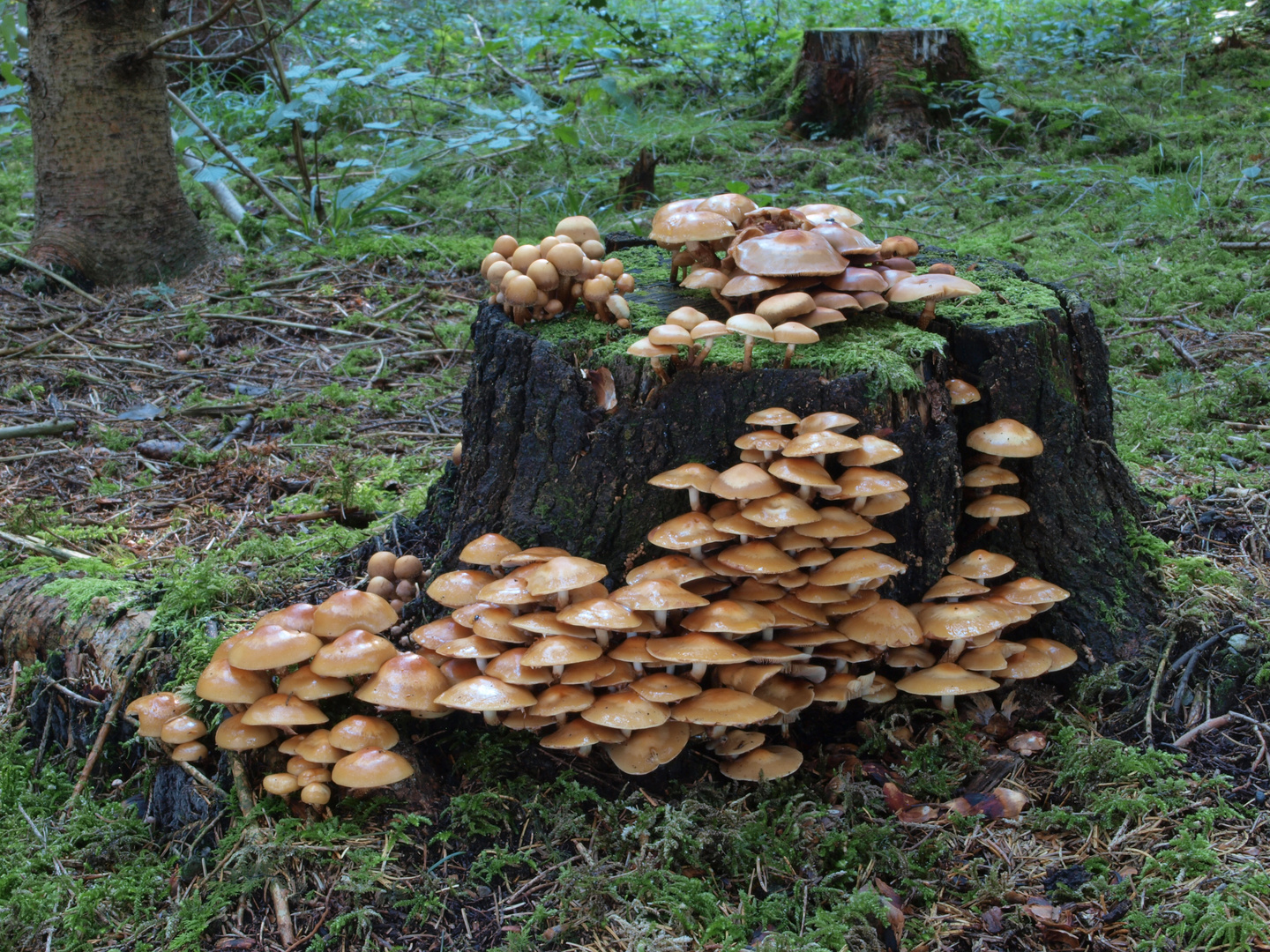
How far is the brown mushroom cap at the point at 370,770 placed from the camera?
2770 mm

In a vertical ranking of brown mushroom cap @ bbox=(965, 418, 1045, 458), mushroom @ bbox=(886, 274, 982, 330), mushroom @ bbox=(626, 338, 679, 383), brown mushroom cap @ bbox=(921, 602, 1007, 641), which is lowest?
brown mushroom cap @ bbox=(921, 602, 1007, 641)

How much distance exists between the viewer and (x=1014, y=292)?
3928 mm

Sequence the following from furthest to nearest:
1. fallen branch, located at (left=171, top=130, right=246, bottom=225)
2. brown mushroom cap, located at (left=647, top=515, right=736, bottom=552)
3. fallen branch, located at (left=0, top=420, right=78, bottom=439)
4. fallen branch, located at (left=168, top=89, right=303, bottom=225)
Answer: fallen branch, located at (left=171, top=130, right=246, bottom=225)
fallen branch, located at (left=168, top=89, right=303, bottom=225)
fallen branch, located at (left=0, top=420, right=78, bottom=439)
brown mushroom cap, located at (left=647, top=515, right=736, bottom=552)

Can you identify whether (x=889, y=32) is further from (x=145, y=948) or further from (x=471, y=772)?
(x=145, y=948)

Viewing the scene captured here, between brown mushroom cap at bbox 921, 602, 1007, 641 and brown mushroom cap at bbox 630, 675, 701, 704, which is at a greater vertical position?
brown mushroom cap at bbox 921, 602, 1007, 641

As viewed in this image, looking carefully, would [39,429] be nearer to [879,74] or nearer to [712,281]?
[712,281]

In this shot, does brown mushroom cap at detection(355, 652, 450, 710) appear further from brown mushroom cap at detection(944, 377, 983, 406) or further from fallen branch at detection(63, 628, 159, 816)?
brown mushroom cap at detection(944, 377, 983, 406)

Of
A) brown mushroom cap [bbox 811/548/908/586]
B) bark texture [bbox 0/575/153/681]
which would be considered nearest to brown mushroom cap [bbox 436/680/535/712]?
brown mushroom cap [bbox 811/548/908/586]

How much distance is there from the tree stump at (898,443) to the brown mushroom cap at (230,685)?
984mm

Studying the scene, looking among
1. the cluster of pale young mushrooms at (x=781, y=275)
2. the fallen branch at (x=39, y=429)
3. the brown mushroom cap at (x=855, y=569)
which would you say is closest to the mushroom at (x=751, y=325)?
the cluster of pale young mushrooms at (x=781, y=275)

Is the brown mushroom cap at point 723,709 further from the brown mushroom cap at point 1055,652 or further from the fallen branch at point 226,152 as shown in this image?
the fallen branch at point 226,152

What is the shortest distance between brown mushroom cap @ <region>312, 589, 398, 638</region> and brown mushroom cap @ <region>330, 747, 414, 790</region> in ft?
1.60

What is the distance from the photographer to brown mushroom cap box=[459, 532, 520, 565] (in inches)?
132

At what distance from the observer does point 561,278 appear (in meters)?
3.85
